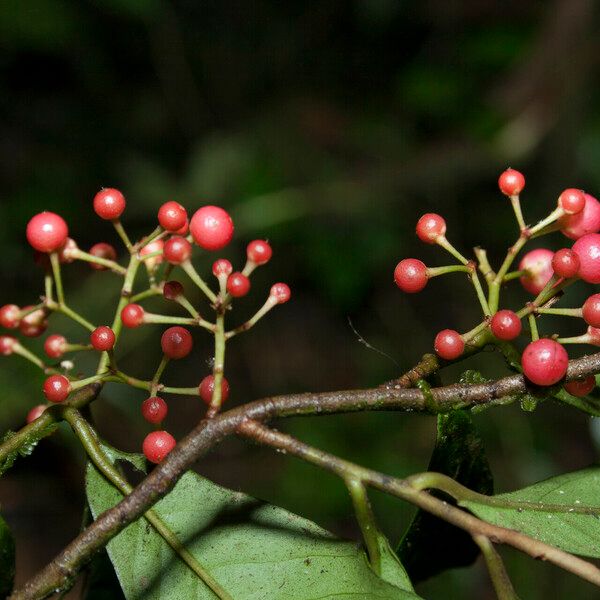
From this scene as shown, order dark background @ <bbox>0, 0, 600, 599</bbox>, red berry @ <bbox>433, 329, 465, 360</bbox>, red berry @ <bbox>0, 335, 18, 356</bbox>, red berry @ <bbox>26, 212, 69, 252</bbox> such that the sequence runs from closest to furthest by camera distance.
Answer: red berry @ <bbox>433, 329, 465, 360</bbox> → red berry @ <bbox>26, 212, 69, 252</bbox> → red berry @ <bbox>0, 335, 18, 356</bbox> → dark background @ <bbox>0, 0, 600, 599</bbox>

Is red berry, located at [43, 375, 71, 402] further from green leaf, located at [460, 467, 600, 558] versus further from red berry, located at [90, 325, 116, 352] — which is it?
green leaf, located at [460, 467, 600, 558]

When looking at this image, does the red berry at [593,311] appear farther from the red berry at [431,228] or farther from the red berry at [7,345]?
the red berry at [7,345]

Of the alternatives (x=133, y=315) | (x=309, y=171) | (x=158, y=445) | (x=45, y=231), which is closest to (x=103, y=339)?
(x=133, y=315)

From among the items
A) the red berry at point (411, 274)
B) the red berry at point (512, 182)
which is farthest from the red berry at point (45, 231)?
the red berry at point (512, 182)

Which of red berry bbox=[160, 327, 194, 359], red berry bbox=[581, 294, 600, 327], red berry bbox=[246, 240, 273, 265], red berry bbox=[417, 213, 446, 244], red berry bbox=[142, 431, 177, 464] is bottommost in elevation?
red berry bbox=[581, 294, 600, 327]

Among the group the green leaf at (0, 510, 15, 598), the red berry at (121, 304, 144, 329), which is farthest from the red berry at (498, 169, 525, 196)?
the green leaf at (0, 510, 15, 598)

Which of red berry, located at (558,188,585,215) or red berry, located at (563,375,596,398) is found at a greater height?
red berry, located at (558,188,585,215)

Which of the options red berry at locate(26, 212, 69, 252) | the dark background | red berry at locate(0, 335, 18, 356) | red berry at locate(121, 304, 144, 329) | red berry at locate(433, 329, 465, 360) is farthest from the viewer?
the dark background

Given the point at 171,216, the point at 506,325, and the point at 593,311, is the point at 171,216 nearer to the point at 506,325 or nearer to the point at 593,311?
the point at 506,325
